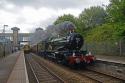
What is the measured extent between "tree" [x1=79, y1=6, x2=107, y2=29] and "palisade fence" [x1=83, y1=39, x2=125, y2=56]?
24.8 meters

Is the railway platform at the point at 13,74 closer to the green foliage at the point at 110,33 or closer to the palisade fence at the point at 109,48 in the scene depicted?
the green foliage at the point at 110,33

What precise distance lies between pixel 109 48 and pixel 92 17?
127ft

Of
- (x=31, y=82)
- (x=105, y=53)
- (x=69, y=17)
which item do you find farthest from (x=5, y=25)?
(x=31, y=82)

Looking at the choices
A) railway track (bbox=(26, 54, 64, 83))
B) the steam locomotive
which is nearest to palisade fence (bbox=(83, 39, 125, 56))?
the steam locomotive

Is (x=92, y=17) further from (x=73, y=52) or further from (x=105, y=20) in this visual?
(x=73, y=52)

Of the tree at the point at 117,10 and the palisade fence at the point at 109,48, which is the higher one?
the tree at the point at 117,10

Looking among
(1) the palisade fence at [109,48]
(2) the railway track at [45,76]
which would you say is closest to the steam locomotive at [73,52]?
(2) the railway track at [45,76]

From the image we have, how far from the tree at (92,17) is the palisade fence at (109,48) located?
24.8m

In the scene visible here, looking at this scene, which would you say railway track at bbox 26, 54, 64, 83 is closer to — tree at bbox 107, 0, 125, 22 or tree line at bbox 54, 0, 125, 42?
tree line at bbox 54, 0, 125, 42

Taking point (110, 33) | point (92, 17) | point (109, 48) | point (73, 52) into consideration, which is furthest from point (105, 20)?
point (73, 52)

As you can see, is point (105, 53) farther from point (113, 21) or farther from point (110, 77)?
point (110, 77)

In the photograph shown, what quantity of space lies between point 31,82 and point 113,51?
20949mm

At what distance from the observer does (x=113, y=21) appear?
3406 centimetres

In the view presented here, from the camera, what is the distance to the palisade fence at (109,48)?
3341 centimetres
